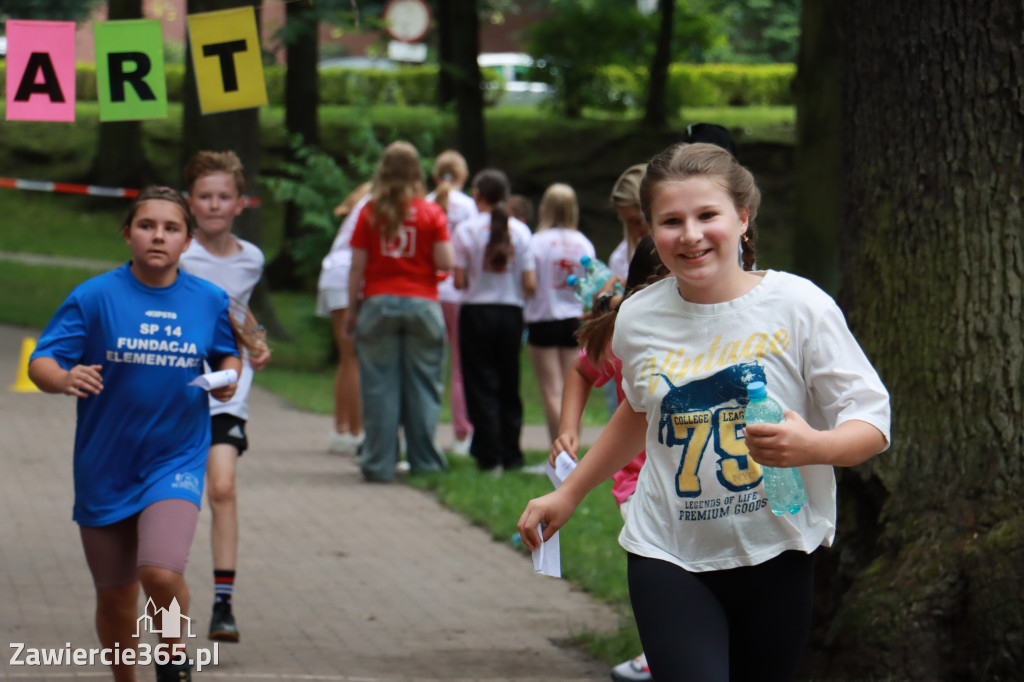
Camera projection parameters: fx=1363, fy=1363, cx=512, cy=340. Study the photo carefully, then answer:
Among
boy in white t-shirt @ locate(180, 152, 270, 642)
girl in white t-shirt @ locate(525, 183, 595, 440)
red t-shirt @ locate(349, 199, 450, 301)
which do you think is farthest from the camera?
girl in white t-shirt @ locate(525, 183, 595, 440)

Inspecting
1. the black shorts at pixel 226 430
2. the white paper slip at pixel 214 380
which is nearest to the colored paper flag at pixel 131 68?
the black shorts at pixel 226 430

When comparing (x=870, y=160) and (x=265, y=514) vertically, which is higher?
(x=870, y=160)

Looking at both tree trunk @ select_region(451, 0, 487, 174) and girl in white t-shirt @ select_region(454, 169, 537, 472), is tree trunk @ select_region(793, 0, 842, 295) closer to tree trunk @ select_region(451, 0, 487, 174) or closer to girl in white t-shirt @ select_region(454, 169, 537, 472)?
Result: girl in white t-shirt @ select_region(454, 169, 537, 472)

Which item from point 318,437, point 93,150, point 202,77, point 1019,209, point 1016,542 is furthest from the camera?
point 93,150

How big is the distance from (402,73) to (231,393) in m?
34.4

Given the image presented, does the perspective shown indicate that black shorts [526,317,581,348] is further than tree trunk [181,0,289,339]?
No

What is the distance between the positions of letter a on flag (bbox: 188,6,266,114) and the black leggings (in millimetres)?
4103

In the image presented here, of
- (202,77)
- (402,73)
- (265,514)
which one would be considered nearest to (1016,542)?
(202,77)

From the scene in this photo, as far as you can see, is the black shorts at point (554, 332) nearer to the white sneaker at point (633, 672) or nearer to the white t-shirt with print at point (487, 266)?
the white t-shirt with print at point (487, 266)

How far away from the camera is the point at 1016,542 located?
4.57 m

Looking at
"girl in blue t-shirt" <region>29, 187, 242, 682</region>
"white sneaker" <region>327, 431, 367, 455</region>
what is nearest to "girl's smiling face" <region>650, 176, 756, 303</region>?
"girl in blue t-shirt" <region>29, 187, 242, 682</region>

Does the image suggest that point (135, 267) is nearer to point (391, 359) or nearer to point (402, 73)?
point (391, 359)

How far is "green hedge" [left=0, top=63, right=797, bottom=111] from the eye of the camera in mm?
34309

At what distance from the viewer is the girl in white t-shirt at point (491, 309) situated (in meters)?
9.95
